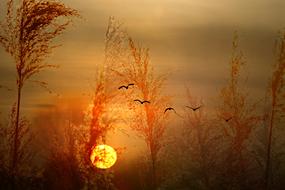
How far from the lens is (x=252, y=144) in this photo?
50.1 meters

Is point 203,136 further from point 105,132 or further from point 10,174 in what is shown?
point 10,174

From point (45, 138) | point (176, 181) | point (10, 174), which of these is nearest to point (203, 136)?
point (176, 181)

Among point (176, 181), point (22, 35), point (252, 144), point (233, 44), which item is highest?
point (233, 44)

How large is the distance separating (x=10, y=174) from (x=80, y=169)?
41.2 feet

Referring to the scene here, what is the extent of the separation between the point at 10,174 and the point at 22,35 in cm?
581

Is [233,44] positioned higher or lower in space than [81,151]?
higher

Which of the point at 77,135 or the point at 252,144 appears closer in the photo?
the point at 77,135

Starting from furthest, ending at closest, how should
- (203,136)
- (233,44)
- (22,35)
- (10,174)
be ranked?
1. (203,136)
2. (233,44)
3. (10,174)
4. (22,35)

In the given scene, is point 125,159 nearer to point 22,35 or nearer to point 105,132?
point 105,132

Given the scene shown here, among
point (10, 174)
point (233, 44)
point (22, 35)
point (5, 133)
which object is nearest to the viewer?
point (22, 35)

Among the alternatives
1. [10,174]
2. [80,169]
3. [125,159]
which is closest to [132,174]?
[125,159]

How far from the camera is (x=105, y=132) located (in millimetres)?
32969

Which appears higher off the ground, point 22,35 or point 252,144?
point 22,35

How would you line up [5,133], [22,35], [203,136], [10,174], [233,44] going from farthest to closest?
[203,136] < [233,44] < [5,133] < [10,174] < [22,35]
